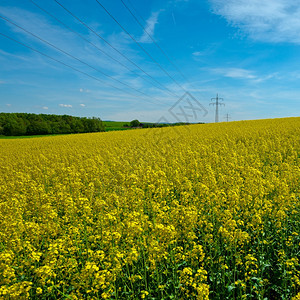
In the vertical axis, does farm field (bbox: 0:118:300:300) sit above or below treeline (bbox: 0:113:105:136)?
below

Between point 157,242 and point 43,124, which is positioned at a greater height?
point 43,124

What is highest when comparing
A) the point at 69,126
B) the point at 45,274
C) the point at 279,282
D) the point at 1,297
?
the point at 69,126

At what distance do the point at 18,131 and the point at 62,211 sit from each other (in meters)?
87.0

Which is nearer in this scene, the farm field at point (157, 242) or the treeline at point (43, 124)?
the farm field at point (157, 242)

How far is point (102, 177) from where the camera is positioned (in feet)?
32.6

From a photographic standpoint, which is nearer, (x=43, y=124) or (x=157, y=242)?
(x=157, y=242)

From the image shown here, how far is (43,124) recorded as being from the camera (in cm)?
8169

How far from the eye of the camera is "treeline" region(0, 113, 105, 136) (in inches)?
3086

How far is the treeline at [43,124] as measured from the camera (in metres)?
78.4

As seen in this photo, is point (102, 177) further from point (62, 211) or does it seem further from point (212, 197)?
point (212, 197)

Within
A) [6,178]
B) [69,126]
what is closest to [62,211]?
[6,178]

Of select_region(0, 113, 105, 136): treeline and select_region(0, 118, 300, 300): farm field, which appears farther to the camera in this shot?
select_region(0, 113, 105, 136): treeline

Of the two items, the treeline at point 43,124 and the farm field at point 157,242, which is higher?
the treeline at point 43,124

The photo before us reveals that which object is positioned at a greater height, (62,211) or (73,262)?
(73,262)
